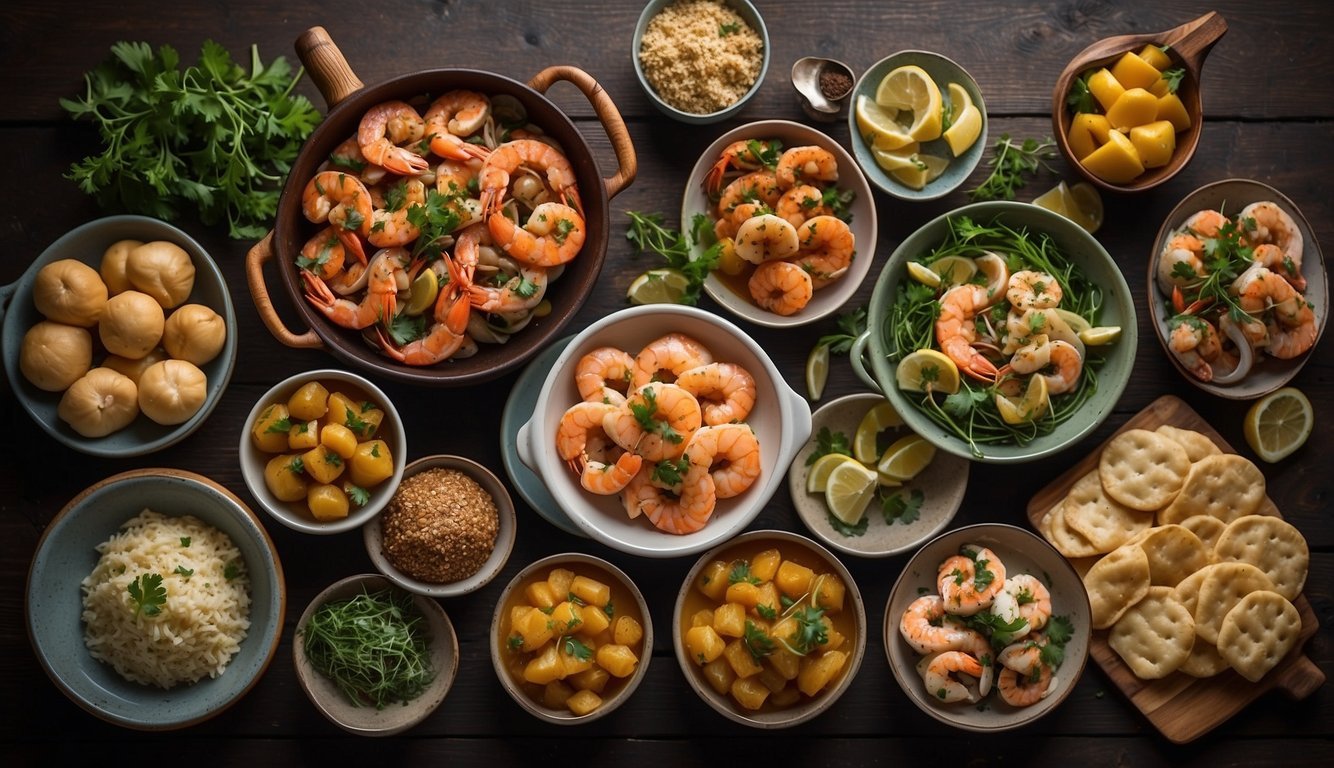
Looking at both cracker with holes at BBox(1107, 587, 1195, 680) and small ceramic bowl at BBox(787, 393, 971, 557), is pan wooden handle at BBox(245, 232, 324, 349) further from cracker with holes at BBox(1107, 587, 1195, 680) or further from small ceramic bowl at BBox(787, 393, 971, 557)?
cracker with holes at BBox(1107, 587, 1195, 680)

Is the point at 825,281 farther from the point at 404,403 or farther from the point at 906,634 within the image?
the point at 404,403

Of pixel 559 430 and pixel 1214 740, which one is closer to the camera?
pixel 559 430

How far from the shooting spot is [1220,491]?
9.43ft

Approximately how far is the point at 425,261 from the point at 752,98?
1.11 m

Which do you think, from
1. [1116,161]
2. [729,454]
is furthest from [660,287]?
[1116,161]

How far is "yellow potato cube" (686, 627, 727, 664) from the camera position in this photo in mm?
2658

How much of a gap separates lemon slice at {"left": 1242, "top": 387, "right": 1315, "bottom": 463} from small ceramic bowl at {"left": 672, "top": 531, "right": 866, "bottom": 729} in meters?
1.30

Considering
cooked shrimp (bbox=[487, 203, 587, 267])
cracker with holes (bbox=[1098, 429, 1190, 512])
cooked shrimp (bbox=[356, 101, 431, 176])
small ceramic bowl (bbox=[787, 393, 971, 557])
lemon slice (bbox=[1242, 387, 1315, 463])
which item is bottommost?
lemon slice (bbox=[1242, 387, 1315, 463])

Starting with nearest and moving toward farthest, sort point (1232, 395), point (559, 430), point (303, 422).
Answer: point (559, 430), point (303, 422), point (1232, 395)

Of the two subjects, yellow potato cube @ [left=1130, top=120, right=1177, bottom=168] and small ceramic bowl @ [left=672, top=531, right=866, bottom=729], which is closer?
small ceramic bowl @ [left=672, top=531, right=866, bottom=729]

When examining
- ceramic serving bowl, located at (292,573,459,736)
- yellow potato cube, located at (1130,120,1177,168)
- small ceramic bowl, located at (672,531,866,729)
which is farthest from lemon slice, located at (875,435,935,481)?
ceramic serving bowl, located at (292,573,459,736)

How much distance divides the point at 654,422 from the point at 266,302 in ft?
3.37

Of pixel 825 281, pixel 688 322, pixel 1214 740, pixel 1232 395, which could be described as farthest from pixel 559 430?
pixel 1214 740

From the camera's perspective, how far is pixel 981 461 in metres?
2.71
